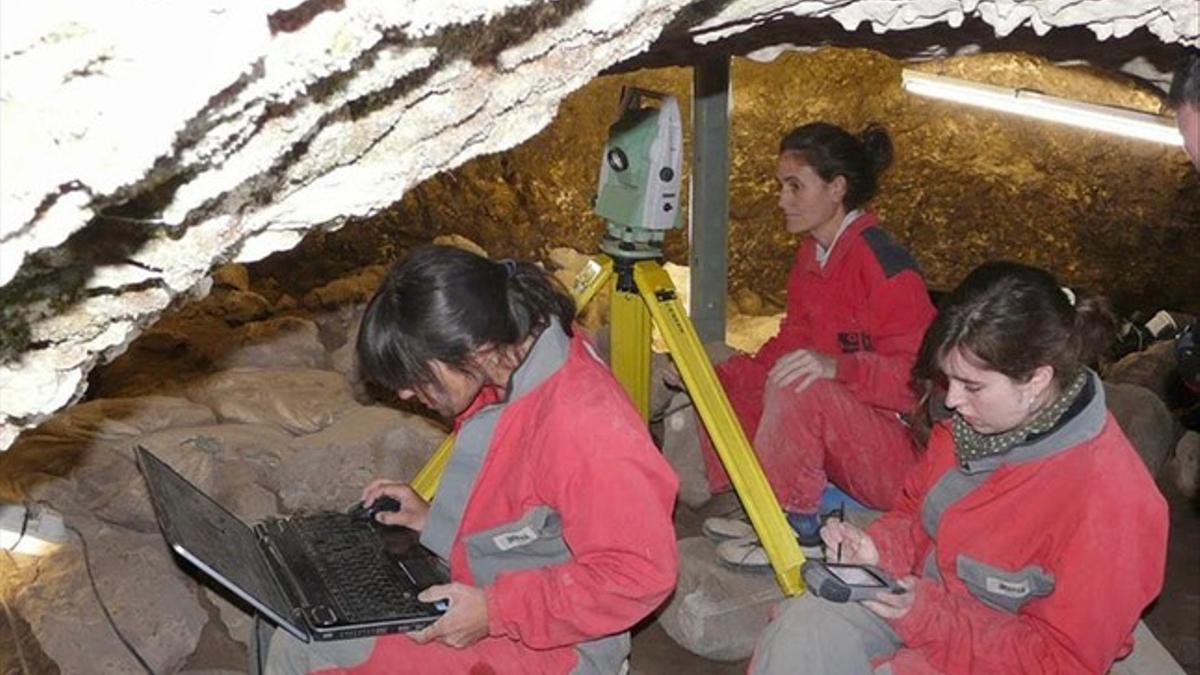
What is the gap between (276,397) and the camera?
3900 mm

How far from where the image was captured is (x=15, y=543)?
2.90 m

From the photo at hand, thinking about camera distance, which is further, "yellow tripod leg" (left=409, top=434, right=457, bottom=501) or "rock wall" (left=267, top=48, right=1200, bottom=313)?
"rock wall" (left=267, top=48, right=1200, bottom=313)

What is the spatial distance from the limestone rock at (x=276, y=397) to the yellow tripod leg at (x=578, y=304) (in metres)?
0.71

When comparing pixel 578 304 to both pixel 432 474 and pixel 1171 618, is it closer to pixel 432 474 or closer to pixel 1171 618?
pixel 432 474

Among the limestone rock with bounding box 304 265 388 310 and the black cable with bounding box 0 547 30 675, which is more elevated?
the black cable with bounding box 0 547 30 675

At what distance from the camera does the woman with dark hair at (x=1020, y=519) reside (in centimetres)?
211

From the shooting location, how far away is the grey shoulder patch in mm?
3131

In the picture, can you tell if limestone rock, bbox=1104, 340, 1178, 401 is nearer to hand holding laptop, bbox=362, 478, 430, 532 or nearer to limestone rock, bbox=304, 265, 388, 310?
limestone rock, bbox=304, 265, 388, 310

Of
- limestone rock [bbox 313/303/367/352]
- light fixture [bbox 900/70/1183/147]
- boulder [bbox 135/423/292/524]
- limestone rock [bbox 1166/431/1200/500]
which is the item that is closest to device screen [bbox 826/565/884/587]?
light fixture [bbox 900/70/1183/147]

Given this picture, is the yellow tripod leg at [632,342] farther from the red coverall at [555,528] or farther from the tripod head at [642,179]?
the red coverall at [555,528]

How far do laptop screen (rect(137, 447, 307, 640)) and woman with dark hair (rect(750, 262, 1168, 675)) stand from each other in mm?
913

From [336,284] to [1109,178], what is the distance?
338 centimetres

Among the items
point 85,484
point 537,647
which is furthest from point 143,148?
point 85,484

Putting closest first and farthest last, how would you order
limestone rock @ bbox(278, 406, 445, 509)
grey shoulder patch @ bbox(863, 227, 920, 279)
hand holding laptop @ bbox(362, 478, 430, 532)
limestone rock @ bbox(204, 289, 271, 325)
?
hand holding laptop @ bbox(362, 478, 430, 532) → grey shoulder patch @ bbox(863, 227, 920, 279) → limestone rock @ bbox(278, 406, 445, 509) → limestone rock @ bbox(204, 289, 271, 325)
